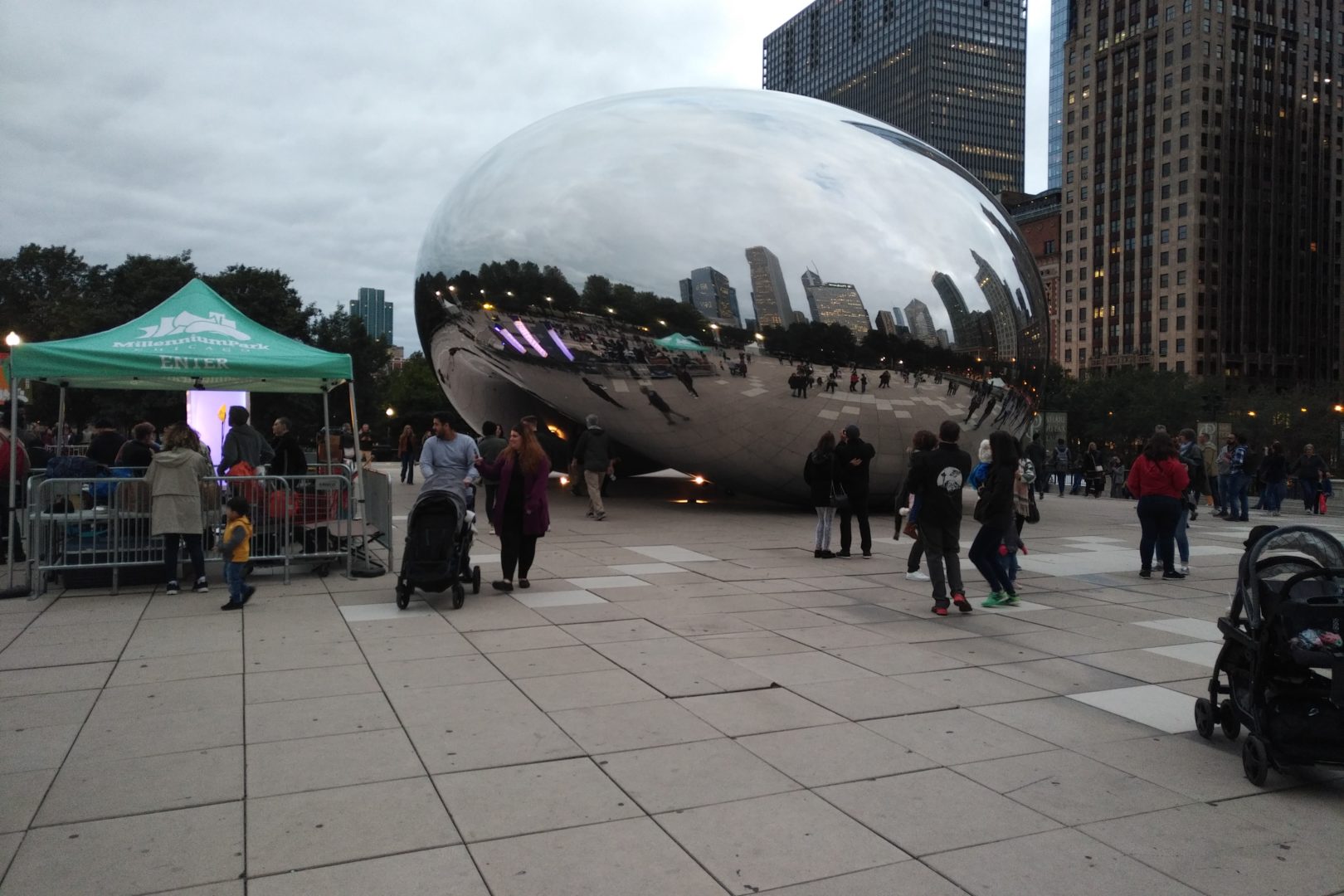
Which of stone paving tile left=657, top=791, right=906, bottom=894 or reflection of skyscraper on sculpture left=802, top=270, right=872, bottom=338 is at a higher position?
reflection of skyscraper on sculpture left=802, top=270, right=872, bottom=338

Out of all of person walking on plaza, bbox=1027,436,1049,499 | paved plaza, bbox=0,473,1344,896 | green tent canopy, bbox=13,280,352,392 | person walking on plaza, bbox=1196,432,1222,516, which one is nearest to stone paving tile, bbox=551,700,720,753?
paved plaza, bbox=0,473,1344,896

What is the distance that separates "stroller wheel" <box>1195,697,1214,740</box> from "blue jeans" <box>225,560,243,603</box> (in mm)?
7197

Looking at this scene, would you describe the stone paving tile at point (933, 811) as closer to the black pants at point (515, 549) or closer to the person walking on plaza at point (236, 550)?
the black pants at point (515, 549)

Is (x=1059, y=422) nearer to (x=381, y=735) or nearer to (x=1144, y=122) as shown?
(x=381, y=735)

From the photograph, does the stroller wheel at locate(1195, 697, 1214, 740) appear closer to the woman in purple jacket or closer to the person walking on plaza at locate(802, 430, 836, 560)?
the woman in purple jacket

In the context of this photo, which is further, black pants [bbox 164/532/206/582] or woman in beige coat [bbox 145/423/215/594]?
black pants [bbox 164/532/206/582]

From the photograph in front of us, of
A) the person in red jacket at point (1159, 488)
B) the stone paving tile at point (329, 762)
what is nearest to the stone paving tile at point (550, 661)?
the stone paving tile at point (329, 762)

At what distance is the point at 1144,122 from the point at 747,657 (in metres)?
140

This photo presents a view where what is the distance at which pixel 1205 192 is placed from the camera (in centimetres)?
11856

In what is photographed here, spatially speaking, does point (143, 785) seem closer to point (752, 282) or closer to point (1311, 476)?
point (752, 282)

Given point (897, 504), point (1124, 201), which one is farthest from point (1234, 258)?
point (897, 504)

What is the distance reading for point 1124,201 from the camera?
417ft

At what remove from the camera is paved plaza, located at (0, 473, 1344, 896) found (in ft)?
11.7

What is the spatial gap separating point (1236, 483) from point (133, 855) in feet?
65.3
